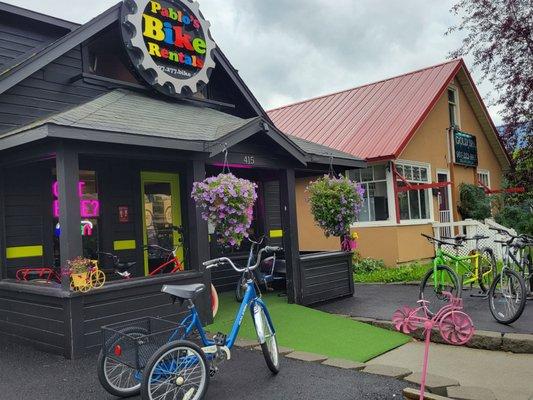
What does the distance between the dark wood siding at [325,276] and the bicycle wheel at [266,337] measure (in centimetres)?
341

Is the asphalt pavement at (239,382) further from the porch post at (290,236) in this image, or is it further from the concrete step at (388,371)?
the porch post at (290,236)

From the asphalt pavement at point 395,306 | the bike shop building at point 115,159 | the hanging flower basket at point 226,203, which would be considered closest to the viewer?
the bike shop building at point 115,159

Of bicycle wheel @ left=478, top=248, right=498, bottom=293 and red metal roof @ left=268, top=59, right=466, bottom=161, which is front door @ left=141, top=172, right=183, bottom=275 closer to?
bicycle wheel @ left=478, top=248, right=498, bottom=293

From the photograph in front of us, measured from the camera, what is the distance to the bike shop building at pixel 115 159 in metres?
6.05

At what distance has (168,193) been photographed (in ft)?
31.9

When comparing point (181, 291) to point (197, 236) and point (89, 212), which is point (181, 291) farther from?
point (89, 212)

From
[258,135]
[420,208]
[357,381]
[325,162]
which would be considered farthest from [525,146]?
[357,381]

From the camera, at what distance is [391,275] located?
12188 millimetres

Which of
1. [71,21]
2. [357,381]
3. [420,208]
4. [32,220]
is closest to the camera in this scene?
[357,381]

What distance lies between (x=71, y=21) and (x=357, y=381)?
764 cm

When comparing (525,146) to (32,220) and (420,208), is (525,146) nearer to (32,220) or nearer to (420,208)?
(420,208)

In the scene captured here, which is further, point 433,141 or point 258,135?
point 433,141

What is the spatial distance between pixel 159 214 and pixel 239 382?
5057 mm

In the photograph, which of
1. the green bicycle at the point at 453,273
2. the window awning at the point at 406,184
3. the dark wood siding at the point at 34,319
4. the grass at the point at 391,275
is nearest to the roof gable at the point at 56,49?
the dark wood siding at the point at 34,319
